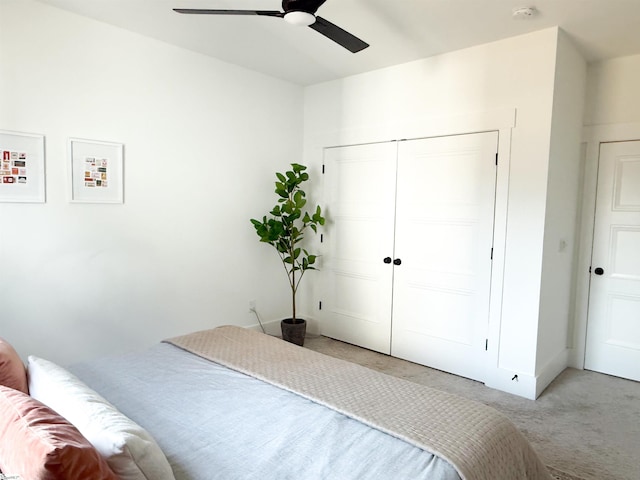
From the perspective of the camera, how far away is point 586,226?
3.59 m

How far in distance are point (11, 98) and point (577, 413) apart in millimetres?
4287

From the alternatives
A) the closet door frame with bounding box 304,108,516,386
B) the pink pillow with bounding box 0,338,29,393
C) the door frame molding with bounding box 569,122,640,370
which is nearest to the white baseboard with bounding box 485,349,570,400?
the closet door frame with bounding box 304,108,516,386

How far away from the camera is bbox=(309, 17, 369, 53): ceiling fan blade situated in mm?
2088

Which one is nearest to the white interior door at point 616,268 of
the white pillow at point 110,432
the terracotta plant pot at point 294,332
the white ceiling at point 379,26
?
the white ceiling at point 379,26

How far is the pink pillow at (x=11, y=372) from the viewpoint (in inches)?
56.9

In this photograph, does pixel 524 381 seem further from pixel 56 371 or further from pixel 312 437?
pixel 56 371

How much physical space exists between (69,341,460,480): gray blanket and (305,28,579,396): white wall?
2.09 m

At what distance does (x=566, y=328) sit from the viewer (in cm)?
366

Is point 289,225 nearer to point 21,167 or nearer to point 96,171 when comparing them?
point 96,171

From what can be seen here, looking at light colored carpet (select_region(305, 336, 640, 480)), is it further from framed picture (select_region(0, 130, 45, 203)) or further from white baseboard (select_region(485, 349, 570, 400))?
framed picture (select_region(0, 130, 45, 203))

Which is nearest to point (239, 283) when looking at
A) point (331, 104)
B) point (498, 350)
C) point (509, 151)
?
point (331, 104)

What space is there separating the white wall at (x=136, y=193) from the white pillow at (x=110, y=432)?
1630mm

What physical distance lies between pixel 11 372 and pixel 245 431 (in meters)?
0.88

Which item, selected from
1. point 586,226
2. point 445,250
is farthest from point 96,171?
point 586,226
